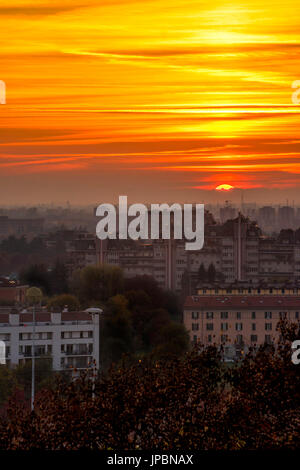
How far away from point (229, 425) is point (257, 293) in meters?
18.6

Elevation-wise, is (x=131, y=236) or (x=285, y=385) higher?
(x=131, y=236)

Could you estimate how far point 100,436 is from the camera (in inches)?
203

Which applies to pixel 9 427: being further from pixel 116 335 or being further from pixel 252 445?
pixel 116 335

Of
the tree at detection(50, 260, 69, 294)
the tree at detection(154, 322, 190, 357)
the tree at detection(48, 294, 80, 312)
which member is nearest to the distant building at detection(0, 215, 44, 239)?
the tree at detection(50, 260, 69, 294)

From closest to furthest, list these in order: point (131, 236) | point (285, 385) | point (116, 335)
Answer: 1. point (285, 385)
2. point (116, 335)
3. point (131, 236)

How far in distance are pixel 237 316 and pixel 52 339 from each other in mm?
6634

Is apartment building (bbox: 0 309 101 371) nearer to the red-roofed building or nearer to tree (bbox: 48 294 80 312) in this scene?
tree (bbox: 48 294 80 312)

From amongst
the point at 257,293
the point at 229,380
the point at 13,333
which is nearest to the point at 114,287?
the point at 257,293

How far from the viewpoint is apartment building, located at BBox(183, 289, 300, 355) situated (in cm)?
2177

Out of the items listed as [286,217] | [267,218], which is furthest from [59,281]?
[267,218]

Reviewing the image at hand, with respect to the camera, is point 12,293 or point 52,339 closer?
point 52,339

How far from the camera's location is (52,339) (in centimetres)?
1588

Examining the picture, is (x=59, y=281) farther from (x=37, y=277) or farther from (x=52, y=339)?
(x=52, y=339)

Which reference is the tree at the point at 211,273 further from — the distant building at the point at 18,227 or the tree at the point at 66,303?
the tree at the point at 66,303
